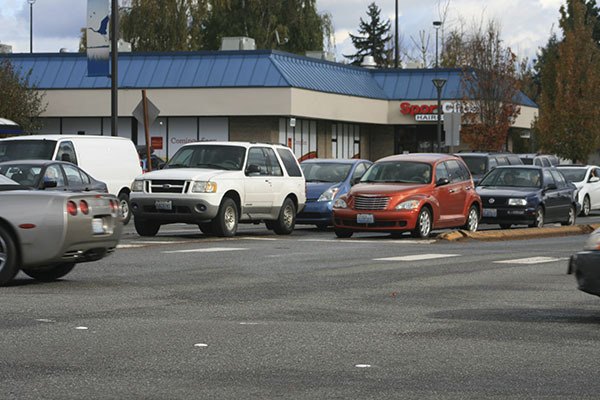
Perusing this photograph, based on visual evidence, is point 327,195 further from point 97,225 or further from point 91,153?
point 97,225

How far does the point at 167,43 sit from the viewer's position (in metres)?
68.2

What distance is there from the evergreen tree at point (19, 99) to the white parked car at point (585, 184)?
85.8 feet

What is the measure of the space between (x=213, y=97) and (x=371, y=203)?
34.6 metres

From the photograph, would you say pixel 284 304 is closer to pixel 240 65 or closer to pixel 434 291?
pixel 434 291

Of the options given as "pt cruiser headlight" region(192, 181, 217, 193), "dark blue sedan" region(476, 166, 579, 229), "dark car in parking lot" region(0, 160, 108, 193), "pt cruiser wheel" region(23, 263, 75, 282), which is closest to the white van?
"dark car in parking lot" region(0, 160, 108, 193)

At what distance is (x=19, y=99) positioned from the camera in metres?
58.9

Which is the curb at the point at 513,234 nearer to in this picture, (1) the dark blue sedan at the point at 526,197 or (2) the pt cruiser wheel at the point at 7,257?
(1) the dark blue sedan at the point at 526,197

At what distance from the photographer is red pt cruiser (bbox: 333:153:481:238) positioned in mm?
25812

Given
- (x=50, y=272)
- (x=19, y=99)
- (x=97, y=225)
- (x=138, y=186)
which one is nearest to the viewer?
(x=97, y=225)

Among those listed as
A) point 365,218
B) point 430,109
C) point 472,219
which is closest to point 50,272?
point 365,218

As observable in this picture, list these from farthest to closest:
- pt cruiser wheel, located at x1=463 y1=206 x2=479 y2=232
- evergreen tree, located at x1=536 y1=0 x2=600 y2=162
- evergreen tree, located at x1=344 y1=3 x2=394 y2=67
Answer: evergreen tree, located at x1=344 y1=3 x2=394 y2=67, evergreen tree, located at x1=536 y1=0 x2=600 y2=162, pt cruiser wheel, located at x1=463 y1=206 x2=479 y2=232

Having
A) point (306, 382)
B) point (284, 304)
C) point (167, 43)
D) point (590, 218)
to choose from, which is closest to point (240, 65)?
point (167, 43)

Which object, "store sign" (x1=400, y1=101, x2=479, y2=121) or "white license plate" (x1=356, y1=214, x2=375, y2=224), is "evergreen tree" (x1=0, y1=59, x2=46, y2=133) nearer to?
"store sign" (x1=400, y1=101, x2=479, y2=121)

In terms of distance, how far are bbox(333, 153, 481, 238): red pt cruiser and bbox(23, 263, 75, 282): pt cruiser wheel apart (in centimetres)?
1080
